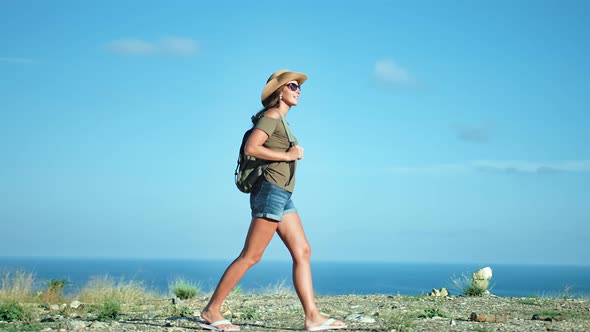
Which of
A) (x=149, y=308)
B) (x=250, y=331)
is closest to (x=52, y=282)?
(x=149, y=308)

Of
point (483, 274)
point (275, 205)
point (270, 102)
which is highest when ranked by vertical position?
point (270, 102)

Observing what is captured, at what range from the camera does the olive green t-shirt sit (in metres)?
7.58

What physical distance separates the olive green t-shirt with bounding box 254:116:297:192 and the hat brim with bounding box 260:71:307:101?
1.31 ft

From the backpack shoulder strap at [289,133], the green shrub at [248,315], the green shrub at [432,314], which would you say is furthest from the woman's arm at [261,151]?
the green shrub at [432,314]

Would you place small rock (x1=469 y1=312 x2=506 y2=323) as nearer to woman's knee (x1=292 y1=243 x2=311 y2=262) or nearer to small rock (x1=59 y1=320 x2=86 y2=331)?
woman's knee (x1=292 y1=243 x2=311 y2=262)

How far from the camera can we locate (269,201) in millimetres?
7543

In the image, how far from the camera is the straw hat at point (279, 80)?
25.8 ft

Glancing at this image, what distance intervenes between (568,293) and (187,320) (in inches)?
287

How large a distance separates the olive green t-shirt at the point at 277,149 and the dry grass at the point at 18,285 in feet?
25.0

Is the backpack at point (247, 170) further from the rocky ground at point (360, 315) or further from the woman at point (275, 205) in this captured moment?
the rocky ground at point (360, 315)

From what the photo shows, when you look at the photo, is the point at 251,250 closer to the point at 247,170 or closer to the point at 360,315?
the point at 247,170

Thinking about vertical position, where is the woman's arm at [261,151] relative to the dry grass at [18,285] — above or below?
above

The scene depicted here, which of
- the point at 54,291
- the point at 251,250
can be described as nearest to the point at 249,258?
the point at 251,250

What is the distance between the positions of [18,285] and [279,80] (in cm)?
834
